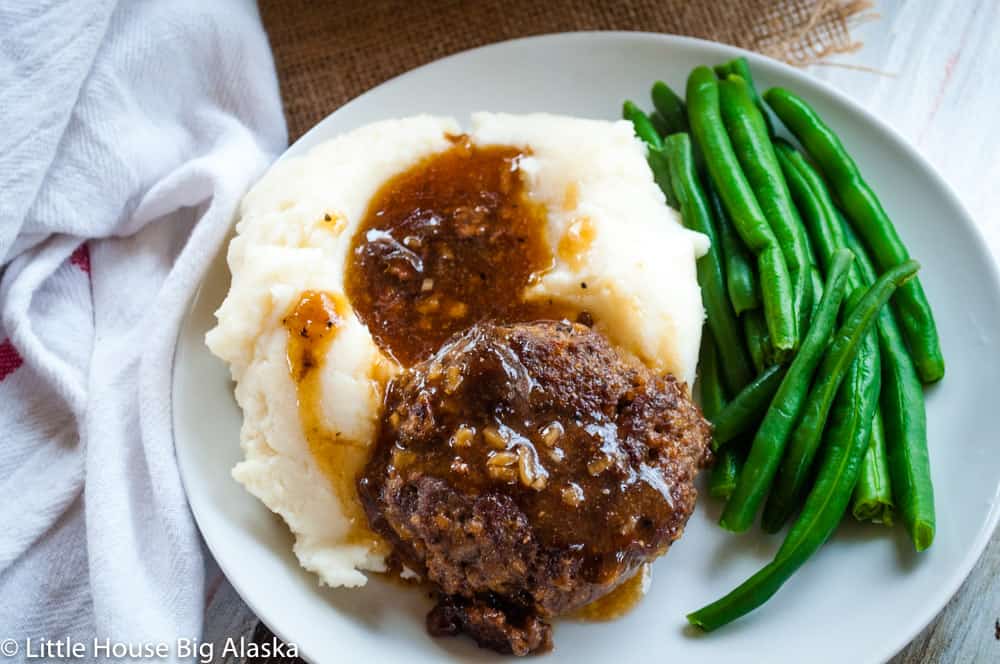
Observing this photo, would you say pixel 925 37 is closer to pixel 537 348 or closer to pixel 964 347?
pixel 964 347

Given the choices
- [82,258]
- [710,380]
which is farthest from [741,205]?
[82,258]

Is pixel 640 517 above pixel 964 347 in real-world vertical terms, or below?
below

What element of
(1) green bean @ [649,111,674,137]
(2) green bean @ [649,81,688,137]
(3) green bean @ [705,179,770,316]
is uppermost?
(2) green bean @ [649,81,688,137]

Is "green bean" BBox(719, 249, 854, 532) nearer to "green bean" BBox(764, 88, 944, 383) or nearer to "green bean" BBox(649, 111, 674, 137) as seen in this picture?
"green bean" BBox(764, 88, 944, 383)

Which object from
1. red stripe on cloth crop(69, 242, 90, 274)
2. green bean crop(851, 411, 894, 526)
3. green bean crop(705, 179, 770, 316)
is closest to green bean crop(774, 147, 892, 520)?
green bean crop(851, 411, 894, 526)

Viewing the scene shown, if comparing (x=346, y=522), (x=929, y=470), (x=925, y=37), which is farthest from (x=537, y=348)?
(x=925, y=37)
